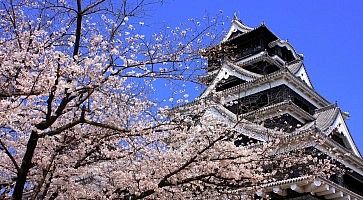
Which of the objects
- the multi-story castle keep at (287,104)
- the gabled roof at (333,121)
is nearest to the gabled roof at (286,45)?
the multi-story castle keep at (287,104)

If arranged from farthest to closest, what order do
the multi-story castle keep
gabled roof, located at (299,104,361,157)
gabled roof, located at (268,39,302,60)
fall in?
gabled roof, located at (268,39,302,60) < gabled roof, located at (299,104,361,157) < the multi-story castle keep

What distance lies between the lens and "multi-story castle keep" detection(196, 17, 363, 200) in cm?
1819

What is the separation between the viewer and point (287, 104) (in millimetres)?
21406

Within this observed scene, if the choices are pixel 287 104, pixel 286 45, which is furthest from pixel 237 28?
pixel 287 104

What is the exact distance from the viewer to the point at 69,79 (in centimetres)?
789

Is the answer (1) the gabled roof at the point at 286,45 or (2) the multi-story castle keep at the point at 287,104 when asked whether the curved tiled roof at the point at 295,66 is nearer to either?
(2) the multi-story castle keep at the point at 287,104

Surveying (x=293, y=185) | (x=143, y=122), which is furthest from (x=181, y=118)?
(x=293, y=185)

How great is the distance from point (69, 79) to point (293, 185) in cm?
1202

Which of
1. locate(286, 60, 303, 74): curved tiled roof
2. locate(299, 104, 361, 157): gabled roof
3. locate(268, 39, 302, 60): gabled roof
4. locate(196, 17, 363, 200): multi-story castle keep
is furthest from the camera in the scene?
locate(268, 39, 302, 60): gabled roof

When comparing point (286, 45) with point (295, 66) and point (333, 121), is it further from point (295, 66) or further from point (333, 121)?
point (333, 121)

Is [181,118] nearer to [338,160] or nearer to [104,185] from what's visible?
[104,185]

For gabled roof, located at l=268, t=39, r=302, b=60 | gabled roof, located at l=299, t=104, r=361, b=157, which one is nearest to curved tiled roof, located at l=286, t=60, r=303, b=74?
gabled roof, located at l=268, t=39, r=302, b=60

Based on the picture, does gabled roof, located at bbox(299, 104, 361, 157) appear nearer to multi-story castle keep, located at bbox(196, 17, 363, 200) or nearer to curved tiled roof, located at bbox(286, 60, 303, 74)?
multi-story castle keep, located at bbox(196, 17, 363, 200)

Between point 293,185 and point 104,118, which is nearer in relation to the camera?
point 104,118
